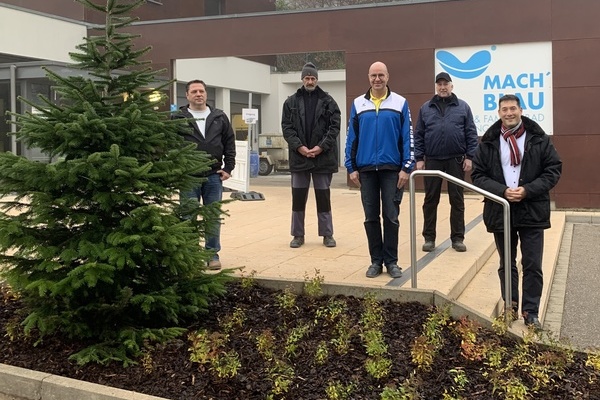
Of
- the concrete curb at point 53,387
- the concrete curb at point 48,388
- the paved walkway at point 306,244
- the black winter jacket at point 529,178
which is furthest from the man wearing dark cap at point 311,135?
the concrete curb at point 48,388

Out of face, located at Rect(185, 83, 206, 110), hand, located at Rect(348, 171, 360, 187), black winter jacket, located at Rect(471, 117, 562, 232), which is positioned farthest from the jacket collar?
face, located at Rect(185, 83, 206, 110)

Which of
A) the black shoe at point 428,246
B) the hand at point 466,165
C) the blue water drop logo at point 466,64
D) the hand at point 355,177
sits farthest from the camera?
the blue water drop logo at point 466,64

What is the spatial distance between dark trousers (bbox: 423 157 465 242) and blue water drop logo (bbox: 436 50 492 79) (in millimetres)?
7260

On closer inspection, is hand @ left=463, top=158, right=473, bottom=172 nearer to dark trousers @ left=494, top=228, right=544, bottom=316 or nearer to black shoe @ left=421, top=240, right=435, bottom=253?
black shoe @ left=421, top=240, right=435, bottom=253

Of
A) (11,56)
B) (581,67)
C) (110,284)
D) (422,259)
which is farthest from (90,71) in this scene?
(11,56)

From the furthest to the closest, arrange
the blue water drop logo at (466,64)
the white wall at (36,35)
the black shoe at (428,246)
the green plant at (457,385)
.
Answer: the white wall at (36,35) < the blue water drop logo at (466,64) < the black shoe at (428,246) < the green plant at (457,385)

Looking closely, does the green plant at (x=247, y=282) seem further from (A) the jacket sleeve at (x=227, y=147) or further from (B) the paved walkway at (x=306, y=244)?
(A) the jacket sleeve at (x=227, y=147)

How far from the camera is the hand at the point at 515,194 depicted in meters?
4.73

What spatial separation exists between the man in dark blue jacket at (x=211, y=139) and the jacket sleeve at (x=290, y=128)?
866 mm

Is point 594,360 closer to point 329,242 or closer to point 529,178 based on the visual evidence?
point 529,178

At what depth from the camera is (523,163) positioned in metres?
4.83

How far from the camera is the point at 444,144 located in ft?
22.5

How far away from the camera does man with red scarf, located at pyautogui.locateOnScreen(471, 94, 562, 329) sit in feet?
15.7

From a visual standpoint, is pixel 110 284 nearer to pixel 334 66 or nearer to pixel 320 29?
pixel 320 29
